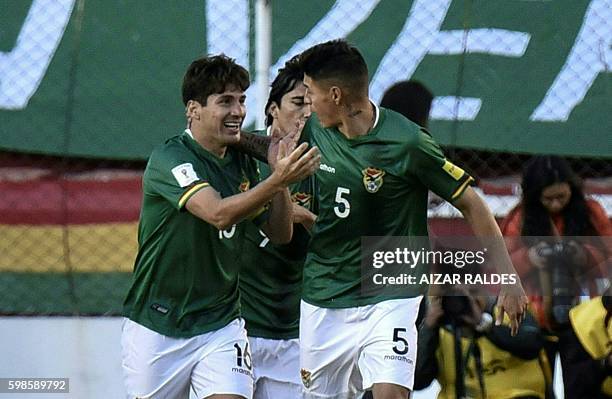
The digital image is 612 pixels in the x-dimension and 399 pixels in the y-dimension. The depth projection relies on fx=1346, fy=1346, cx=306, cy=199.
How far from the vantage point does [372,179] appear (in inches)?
217

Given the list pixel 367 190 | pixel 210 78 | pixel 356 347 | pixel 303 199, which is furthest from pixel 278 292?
pixel 210 78

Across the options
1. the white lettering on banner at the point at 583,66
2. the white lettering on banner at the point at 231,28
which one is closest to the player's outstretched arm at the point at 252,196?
the white lettering on banner at the point at 231,28

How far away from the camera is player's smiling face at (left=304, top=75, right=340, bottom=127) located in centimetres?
558

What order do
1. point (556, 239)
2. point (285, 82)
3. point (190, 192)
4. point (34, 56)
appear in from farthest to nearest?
point (34, 56) < point (556, 239) < point (285, 82) < point (190, 192)

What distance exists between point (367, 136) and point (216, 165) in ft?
2.12

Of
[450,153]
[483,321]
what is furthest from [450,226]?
[483,321]

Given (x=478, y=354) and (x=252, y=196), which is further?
(x=478, y=354)

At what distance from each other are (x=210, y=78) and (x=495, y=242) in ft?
4.34

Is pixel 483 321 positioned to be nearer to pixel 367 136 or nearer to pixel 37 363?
pixel 367 136

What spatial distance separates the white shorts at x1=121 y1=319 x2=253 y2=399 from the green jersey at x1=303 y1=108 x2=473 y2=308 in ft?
1.90

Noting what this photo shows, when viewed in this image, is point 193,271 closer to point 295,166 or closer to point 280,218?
point 280,218

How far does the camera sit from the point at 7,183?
717 cm

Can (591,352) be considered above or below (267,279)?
below

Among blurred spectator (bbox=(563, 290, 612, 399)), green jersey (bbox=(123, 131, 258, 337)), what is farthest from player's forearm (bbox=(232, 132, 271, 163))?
blurred spectator (bbox=(563, 290, 612, 399))
